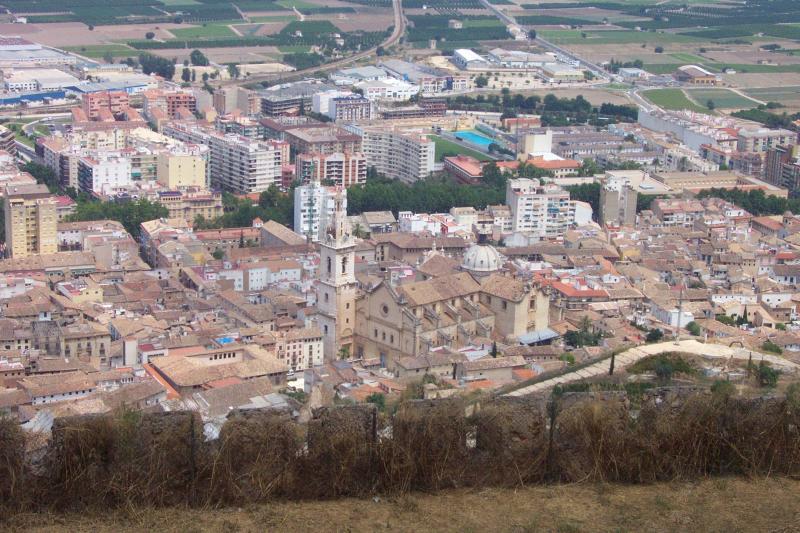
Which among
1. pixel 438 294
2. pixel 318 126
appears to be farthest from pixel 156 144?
pixel 438 294

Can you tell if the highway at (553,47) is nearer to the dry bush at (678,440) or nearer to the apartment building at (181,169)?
the apartment building at (181,169)

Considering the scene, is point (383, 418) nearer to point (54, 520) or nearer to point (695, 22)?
point (54, 520)

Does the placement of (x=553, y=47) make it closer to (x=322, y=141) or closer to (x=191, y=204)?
(x=322, y=141)

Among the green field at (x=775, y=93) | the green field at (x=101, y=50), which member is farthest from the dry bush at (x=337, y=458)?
the green field at (x=101, y=50)

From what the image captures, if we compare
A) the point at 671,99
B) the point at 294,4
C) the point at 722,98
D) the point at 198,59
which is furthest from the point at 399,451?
the point at 294,4

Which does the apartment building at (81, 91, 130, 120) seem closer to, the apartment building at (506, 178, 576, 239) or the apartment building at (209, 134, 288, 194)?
the apartment building at (209, 134, 288, 194)

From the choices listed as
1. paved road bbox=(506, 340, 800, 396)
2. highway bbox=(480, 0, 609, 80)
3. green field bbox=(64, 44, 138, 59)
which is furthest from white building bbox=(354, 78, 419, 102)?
paved road bbox=(506, 340, 800, 396)
